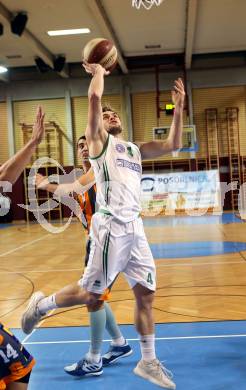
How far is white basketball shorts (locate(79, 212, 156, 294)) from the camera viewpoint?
3.23 meters

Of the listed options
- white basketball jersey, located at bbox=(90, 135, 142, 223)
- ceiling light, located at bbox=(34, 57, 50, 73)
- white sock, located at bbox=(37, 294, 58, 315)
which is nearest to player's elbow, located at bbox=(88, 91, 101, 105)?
white basketball jersey, located at bbox=(90, 135, 142, 223)

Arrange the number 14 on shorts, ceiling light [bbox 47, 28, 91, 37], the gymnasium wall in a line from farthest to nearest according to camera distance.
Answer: the gymnasium wall, ceiling light [bbox 47, 28, 91, 37], the number 14 on shorts

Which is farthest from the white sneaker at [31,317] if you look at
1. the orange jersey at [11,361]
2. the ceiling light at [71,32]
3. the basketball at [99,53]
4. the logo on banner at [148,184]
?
the logo on banner at [148,184]

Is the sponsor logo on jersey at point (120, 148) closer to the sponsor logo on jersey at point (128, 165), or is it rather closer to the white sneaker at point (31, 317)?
the sponsor logo on jersey at point (128, 165)

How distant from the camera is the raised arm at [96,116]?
123 inches

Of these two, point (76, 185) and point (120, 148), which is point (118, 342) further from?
point (120, 148)

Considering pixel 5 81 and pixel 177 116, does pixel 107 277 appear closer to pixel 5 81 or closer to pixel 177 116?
pixel 177 116

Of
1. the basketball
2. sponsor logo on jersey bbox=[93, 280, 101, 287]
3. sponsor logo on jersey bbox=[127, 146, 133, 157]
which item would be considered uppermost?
the basketball

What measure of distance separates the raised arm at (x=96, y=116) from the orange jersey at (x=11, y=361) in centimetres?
141

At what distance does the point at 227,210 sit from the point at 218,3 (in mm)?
8827

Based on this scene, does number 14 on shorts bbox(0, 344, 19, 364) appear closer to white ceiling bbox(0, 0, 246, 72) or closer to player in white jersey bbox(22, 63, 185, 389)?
player in white jersey bbox(22, 63, 185, 389)

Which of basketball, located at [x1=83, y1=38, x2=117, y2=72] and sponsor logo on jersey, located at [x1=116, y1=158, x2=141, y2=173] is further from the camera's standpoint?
basketball, located at [x1=83, y1=38, x2=117, y2=72]

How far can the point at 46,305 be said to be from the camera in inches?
137

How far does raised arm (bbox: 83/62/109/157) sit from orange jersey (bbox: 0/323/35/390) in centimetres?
141
